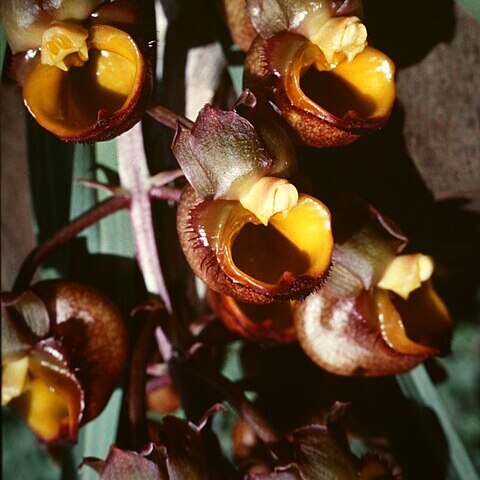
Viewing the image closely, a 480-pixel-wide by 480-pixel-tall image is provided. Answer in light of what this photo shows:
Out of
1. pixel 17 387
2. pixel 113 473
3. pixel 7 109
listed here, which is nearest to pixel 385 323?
pixel 113 473

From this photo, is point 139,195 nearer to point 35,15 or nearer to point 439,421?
point 35,15

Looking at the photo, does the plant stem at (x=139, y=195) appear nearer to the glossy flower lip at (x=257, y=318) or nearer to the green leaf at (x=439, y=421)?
the glossy flower lip at (x=257, y=318)

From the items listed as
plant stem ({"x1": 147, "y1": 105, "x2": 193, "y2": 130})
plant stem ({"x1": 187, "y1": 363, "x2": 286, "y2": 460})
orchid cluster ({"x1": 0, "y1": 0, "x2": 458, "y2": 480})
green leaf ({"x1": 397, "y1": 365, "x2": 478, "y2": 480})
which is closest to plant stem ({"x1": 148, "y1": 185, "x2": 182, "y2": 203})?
orchid cluster ({"x1": 0, "y1": 0, "x2": 458, "y2": 480})

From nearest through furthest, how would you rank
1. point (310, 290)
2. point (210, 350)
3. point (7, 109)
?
point (310, 290)
point (210, 350)
point (7, 109)

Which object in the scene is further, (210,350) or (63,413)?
(210,350)

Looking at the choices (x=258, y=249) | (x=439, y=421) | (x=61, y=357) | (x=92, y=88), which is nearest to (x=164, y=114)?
(x=92, y=88)

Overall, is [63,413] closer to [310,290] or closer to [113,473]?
[113,473]

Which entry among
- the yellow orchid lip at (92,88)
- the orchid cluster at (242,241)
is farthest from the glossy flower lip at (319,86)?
the yellow orchid lip at (92,88)
